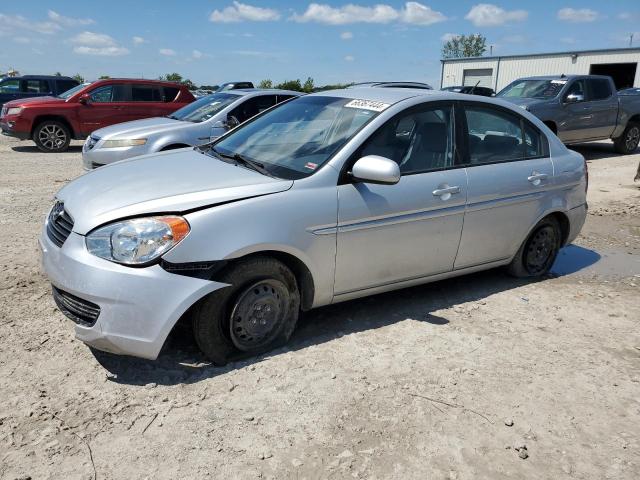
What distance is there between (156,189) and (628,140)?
14.4 m

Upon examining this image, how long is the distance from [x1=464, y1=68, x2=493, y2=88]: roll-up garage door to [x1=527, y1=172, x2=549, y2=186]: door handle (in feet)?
127

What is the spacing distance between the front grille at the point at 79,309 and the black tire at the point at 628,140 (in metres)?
14.4

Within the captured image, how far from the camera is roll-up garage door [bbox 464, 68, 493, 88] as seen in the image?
4075 cm

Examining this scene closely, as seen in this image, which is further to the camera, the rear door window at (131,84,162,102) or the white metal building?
the white metal building

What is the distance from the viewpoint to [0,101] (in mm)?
15938

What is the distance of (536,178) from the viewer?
181 inches

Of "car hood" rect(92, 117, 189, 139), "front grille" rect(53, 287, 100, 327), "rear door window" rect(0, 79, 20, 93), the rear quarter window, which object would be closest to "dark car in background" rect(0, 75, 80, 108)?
"rear door window" rect(0, 79, 20, 93)

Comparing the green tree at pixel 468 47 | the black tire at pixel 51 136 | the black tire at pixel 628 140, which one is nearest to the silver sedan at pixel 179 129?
the black tire at pixel 51 136

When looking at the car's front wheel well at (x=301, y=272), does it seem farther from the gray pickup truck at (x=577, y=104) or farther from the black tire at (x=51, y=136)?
the black tire at (x=51, y=136)

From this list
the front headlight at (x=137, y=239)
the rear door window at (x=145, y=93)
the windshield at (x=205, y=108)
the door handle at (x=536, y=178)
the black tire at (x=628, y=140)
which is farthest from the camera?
the black tire at (x=628, y=140)

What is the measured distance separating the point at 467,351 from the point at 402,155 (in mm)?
1444

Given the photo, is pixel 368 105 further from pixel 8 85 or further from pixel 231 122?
pixel 8 85

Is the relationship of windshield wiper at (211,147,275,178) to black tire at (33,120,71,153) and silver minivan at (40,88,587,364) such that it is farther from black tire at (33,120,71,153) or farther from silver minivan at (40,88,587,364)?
black tire at (33,120,71,153)

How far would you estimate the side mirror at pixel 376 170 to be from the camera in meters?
3.35
